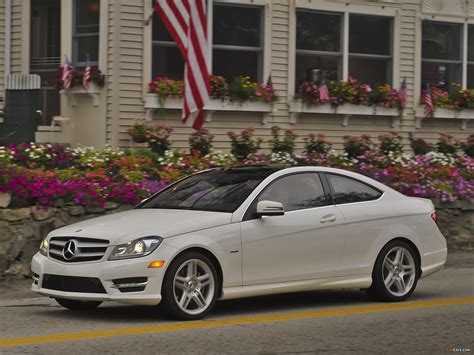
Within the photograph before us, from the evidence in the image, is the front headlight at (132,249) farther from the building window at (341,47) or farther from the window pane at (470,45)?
the window pane at (470,45)

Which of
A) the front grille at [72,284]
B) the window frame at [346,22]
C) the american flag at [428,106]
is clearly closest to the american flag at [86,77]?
the window frame at [346,22]

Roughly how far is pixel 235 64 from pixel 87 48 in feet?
9.51

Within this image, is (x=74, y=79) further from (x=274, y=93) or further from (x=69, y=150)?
(x=274, y=93)

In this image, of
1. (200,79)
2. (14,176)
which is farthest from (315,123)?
(14,176)

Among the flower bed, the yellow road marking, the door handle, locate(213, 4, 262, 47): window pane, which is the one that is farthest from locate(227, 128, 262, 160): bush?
the door handle

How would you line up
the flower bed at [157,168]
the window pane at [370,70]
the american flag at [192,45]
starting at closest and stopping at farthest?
the flower bed at [157,168] → the american flag at [192,45] → the window pane at [370,70]

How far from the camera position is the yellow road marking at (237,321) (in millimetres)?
7707

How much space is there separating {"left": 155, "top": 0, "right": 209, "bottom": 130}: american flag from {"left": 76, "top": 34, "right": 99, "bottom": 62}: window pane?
2.14 m

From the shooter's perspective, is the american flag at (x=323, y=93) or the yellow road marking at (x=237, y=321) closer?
the yellow road marking at (x=237, y=321)

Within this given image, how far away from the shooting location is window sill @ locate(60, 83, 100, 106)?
1656 cm

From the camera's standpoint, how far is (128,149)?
1633 centimetres

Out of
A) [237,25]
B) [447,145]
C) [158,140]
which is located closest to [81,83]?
[158,140]

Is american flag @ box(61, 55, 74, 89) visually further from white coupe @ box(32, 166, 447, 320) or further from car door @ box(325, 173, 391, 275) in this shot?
car door @ box(325, 173, 391, 275)

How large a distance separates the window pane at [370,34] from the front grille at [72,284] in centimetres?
1175
